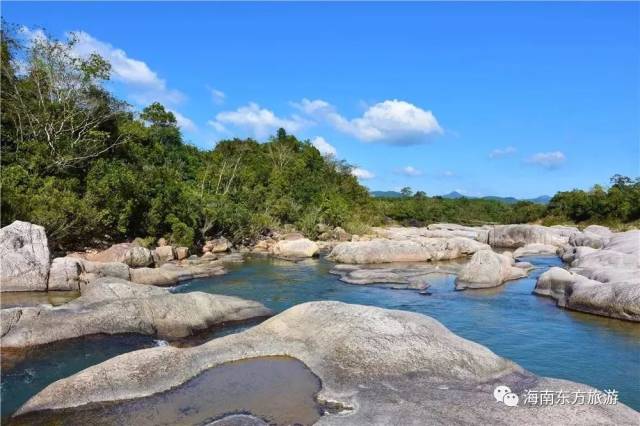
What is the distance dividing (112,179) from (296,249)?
40.9 ft

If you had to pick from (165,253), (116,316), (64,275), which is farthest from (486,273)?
(64,275)

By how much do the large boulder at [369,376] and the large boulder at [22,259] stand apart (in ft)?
39.6

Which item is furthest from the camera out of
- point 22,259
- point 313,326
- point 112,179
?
point 112,179

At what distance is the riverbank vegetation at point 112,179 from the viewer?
26328 mm

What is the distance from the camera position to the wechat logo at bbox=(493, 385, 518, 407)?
27.0ft

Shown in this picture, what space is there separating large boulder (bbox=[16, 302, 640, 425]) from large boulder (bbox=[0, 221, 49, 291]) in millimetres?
12068

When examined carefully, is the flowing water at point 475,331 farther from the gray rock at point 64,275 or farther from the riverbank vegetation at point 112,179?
the riverbank vegetation at point 112,179

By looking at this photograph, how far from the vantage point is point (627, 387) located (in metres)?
11.1

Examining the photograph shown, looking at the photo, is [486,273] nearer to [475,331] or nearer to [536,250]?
[475,331]

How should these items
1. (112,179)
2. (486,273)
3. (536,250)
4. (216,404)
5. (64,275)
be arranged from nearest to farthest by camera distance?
(216,404) → (64,275) → (486,273) → (112,179) → (536,250)

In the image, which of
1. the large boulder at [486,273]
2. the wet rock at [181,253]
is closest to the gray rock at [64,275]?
the wet rock at [181,253]

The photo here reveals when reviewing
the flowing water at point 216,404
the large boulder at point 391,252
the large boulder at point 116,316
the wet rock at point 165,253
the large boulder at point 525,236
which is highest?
the large boulder at point 525,236

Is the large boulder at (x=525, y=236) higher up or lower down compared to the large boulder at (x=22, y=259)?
higher up

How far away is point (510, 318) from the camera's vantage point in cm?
1742
